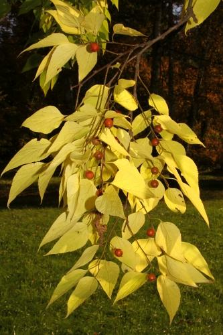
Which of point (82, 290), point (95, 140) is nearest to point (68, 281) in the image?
point (82, 290)

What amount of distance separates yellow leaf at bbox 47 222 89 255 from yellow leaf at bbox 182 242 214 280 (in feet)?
0.81

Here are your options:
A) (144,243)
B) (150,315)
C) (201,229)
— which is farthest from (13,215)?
(144,243)

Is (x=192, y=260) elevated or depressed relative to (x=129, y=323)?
elevated

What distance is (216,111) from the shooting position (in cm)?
1802

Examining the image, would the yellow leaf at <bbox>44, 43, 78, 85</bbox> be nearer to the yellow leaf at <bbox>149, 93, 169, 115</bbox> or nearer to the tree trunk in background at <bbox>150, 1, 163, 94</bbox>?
the yellow leaf at <bbox>149, 93, 169, 115</bbox>

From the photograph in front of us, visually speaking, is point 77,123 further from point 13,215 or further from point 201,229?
point 13,215

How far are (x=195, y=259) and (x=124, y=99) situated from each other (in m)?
0.42

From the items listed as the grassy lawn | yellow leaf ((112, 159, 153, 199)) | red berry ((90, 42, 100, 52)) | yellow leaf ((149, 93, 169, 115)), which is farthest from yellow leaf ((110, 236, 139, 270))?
the grassy lawn

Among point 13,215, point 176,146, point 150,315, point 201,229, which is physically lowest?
point 13,215

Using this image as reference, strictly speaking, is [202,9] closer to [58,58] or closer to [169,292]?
[58,58]

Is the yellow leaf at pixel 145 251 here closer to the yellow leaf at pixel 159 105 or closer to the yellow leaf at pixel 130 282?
the yellow leaf at pixel 130 282

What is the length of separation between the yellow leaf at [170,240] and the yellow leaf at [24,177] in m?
0.32

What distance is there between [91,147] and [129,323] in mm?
4401

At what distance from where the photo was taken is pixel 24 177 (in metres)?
1.17
